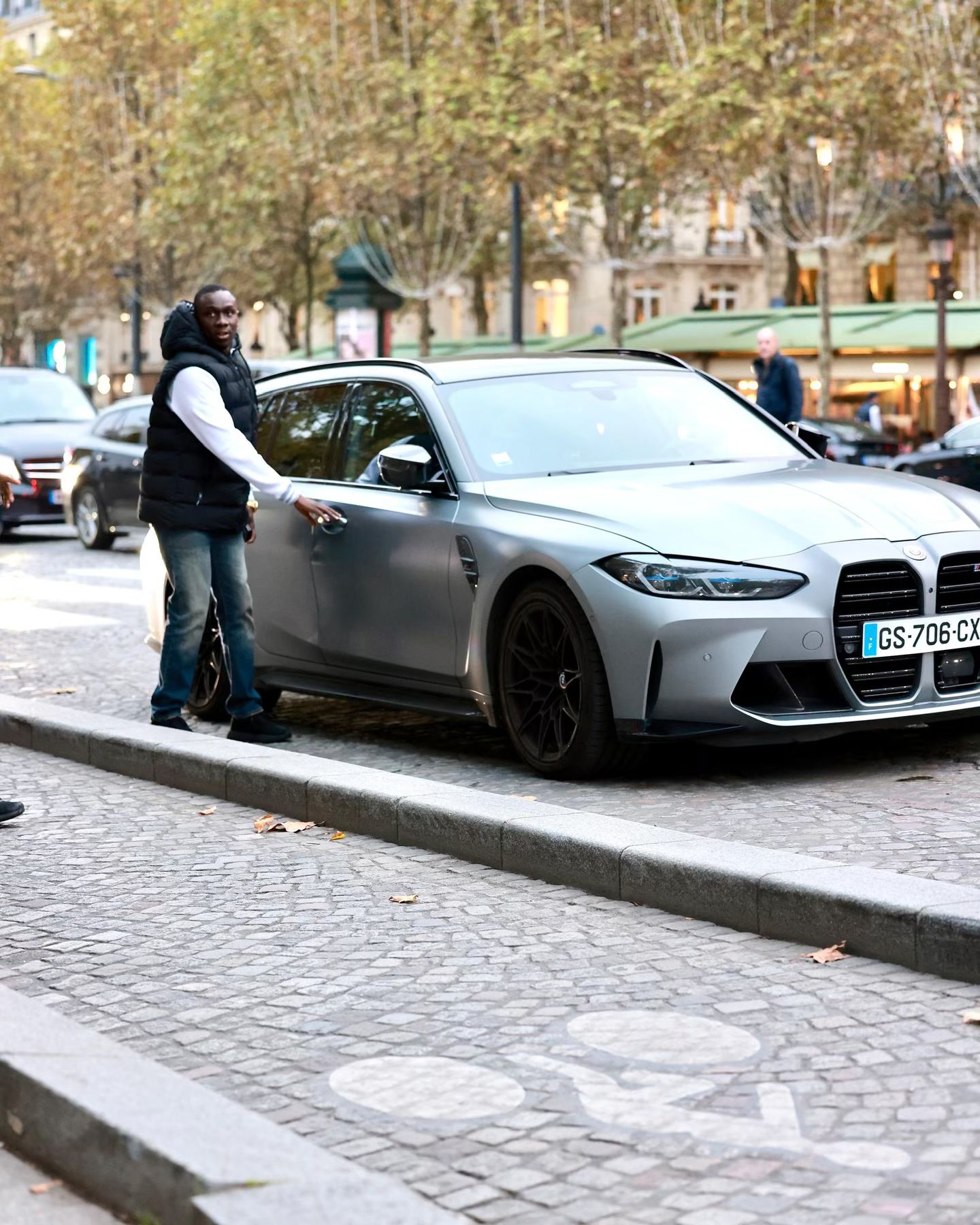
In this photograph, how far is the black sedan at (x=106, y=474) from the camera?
70.6ft

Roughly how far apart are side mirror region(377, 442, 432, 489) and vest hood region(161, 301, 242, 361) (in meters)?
0.86

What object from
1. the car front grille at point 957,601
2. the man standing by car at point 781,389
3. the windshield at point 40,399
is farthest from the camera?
the windshield at point 40,399

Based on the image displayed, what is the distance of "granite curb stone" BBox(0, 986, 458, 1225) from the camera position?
3.18m

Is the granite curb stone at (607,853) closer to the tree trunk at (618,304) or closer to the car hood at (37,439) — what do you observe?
the car hood at (37,439)

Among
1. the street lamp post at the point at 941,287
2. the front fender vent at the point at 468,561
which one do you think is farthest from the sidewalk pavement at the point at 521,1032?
the street lamp post at the point at 941,287

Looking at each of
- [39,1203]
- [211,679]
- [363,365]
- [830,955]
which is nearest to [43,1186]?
[39,1203]

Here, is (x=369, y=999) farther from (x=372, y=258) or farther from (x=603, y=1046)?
(x=372, y=258)

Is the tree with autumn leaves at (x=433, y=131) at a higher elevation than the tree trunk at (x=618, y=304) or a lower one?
higher

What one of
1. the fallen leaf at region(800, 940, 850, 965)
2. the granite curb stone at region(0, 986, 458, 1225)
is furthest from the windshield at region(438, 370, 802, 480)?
the granite curb stone at region(0, 986, 458, 1225)

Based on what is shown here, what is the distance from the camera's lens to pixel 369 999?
15.8ft

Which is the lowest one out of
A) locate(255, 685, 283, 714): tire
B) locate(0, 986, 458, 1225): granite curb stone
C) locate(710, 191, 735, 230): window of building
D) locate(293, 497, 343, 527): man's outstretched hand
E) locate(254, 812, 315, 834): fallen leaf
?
locate(254, 812, 315, 834): fallen leaf

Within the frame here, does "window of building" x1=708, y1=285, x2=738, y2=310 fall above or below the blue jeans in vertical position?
above

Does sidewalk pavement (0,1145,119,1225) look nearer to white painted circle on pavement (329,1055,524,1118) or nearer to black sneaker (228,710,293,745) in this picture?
white painted circle on pavement (329,1055,524,1118)

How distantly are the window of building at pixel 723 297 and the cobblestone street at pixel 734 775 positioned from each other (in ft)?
A: 184
